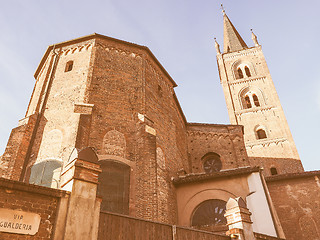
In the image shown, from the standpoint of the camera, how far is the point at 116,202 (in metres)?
9.84

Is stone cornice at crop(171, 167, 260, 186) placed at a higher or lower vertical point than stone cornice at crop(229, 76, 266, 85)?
lower

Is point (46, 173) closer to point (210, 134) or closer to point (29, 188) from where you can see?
point (29, 188)

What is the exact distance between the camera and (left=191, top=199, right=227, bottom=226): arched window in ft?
37.4

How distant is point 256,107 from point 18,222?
29091 mm

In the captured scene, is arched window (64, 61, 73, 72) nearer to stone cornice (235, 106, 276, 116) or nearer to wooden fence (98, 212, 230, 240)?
wooden fence (98, 212, 230, 240)

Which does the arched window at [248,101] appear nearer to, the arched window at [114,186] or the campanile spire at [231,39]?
the campanile spire at [231,39]

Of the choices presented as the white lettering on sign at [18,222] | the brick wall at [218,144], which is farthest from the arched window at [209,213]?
the white lettering on sign at [18,222]

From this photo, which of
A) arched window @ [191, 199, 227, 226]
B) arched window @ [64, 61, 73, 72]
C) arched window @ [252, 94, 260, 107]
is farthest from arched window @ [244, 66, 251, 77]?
arched window @ [64, 61, 73, 72]

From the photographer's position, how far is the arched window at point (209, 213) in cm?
1141

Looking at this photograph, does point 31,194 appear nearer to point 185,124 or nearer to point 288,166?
point 185,124

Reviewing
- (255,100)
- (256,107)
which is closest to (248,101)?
(255,100)

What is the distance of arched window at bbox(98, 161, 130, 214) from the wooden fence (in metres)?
3.07

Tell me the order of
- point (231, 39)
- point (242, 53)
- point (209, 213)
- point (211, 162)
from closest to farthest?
point (209, 213) < point (211, 162) < point (242, 53) < point (231, 39)

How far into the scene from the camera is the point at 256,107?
30344 mm
